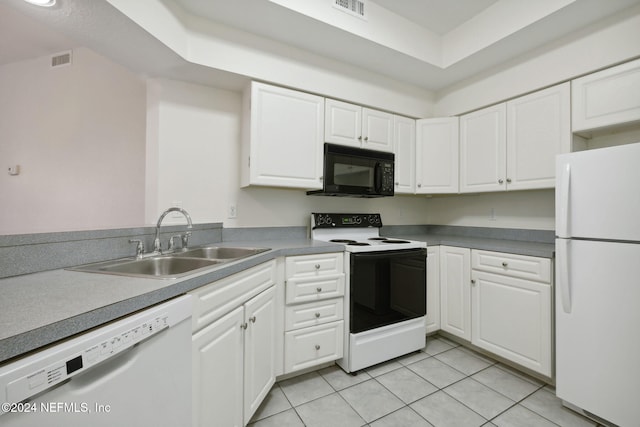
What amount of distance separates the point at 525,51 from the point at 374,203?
175 cm

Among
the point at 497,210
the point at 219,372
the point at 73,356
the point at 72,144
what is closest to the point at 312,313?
the point at 219,372

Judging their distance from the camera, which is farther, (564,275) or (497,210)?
(497,210)

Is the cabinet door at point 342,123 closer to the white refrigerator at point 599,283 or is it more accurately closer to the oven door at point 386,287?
the oven door at point 386,287

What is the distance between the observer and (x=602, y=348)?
4.74ft

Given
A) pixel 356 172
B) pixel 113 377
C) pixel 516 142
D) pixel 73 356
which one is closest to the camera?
pixel 73 356

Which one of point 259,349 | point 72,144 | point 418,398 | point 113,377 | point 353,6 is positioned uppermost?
point 353,6

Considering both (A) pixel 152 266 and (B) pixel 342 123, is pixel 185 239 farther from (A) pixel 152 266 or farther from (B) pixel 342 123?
(B) pixel 342 123

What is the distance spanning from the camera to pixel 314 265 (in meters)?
1.86

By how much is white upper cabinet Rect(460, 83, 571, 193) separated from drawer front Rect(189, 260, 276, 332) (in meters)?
2.06

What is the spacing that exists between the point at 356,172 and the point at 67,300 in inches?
78.2

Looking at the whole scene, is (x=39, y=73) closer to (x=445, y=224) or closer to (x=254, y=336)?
(x=254, y=336)

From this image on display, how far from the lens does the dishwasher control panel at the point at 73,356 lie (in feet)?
1.69

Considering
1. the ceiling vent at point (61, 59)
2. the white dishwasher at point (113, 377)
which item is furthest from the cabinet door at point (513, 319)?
the ceiling vent at point (61, 59)

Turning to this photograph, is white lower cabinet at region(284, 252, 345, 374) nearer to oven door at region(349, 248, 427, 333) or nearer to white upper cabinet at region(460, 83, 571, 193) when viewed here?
oven door at region(349, 248, 427, 333)
